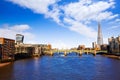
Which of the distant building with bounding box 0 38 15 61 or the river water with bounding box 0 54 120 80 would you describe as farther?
the distant building with bounding box 0 38 15 61

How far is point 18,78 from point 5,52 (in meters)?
95.1

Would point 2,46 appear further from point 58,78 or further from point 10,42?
point 58,78

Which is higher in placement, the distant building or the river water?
the distant building

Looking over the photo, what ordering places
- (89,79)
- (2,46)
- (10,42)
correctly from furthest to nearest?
(10,42)
(2,46)
(89,79)

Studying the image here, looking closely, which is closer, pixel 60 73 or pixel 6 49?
pixel 60 73

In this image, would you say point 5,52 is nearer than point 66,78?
No

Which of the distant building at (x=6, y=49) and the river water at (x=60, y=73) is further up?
the distant building at (x=6, y=49)

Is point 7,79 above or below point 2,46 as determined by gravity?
below

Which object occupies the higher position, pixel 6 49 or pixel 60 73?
pixel 6 49

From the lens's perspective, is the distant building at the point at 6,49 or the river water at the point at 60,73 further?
the distant building at the point at 6,49

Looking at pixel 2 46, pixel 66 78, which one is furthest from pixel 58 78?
pixel 2 46

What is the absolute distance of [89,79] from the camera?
79.1m

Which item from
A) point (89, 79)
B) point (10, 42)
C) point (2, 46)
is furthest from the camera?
point (10, 42)

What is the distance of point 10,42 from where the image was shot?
190 m
